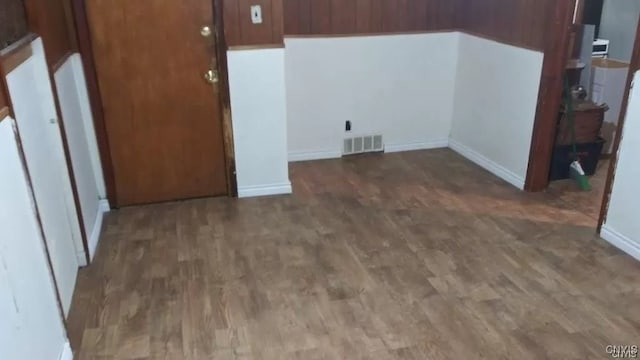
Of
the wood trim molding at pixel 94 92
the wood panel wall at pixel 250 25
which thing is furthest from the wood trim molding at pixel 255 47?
the wood trim molding at pixel 94 92

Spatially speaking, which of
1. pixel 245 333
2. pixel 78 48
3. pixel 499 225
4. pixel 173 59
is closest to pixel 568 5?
pixel 499 225

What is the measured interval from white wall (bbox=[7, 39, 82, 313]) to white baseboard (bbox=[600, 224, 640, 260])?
113 inches

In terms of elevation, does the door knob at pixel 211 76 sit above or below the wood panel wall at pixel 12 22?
below

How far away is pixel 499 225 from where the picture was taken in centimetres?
332

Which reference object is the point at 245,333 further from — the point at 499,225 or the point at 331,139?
the point at 331,139

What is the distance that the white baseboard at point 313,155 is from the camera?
4.43 meters

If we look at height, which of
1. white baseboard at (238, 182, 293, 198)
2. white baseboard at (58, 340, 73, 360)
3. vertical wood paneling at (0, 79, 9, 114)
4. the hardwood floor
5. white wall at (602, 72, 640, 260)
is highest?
vertical wood paneling at (0, 79, 9, 114)

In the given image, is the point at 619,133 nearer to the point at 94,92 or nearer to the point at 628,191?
the point at 628,191

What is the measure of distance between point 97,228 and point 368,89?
7.62ft

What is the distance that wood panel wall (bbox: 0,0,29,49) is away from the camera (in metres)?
2.10

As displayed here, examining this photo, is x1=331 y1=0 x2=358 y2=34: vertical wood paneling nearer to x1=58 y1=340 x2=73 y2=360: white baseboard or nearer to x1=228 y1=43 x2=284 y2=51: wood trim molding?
x1=228 y1=43 x2=284 y2=51: wood trim molding

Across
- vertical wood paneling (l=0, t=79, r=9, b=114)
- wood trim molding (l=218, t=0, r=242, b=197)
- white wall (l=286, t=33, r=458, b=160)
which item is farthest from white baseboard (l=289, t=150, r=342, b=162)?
vertical wood paneling (l=0, t=79, r=9, b=114)

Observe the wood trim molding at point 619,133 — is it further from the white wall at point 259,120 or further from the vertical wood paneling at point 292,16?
the vertical wood paneling at point 292,16

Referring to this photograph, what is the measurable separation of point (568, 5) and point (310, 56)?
6.00 feet
